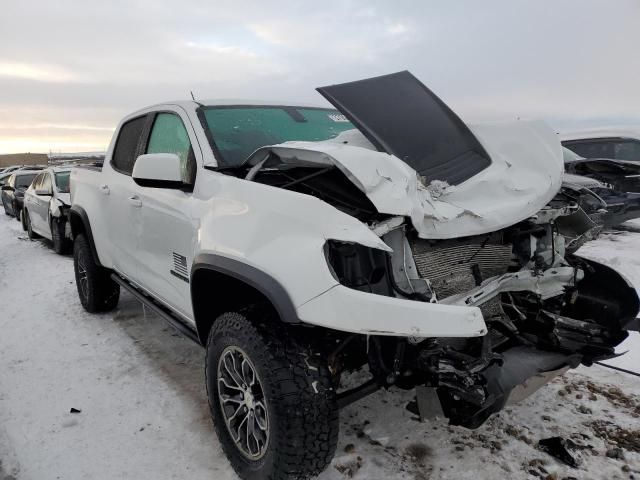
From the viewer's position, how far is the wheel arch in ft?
6.40

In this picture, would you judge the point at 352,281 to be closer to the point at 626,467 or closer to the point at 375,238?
the point at 375,238

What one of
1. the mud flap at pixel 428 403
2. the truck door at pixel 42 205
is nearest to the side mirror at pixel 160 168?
the mud flap at pixel 428 403

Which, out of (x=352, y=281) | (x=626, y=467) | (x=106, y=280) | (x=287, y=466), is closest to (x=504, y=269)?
(x=352, y=281)

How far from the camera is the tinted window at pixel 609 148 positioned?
939 cm

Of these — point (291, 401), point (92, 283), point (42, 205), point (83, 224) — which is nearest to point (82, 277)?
point (92, 283)

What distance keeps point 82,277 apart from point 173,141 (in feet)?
8.34

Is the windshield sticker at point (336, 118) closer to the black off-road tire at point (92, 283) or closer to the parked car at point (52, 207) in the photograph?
the black off-road tire at point (92, 283)

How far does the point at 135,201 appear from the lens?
3.50 metres

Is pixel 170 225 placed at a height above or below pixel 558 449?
above

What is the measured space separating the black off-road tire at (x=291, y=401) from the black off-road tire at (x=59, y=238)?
7.46 metres

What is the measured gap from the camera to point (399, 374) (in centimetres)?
213

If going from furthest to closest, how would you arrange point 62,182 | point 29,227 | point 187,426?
point 29,227 < point 62,182 < point 187,426

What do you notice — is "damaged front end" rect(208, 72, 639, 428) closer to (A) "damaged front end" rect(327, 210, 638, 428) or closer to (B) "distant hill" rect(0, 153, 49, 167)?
(A) "damaged front end" rect(327, 210, 638, 428)

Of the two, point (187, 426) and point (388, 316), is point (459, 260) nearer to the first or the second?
point (388, 316)
